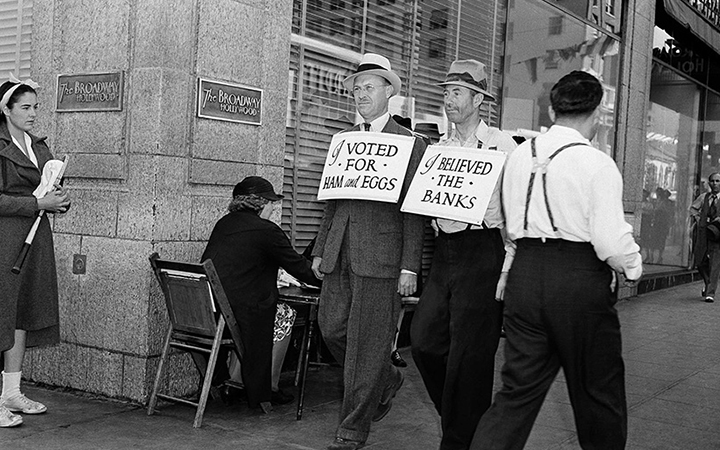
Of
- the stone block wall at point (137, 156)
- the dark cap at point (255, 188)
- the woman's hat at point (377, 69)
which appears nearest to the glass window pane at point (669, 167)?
the stone block wall at point (137, 156)

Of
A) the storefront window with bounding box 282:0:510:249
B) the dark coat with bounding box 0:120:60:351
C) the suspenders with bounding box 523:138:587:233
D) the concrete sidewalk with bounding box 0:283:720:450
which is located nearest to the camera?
the suspenders with bounding box 523:138:587:233

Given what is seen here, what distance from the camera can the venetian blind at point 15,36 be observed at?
6.63 metres

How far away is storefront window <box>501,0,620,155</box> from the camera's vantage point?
10.1m

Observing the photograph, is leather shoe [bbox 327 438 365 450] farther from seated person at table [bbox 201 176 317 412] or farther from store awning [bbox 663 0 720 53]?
store awning [bbox 663 0 720 53]

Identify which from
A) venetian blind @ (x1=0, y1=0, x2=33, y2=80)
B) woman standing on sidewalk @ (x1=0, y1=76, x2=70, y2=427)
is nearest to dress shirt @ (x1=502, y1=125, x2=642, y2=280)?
woman standing on sidewalk @ (x1=0, y1=76, x2=70, y2=427)

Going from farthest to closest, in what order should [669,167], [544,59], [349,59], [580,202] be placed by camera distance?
[669,167] → [544,59] → [349,59] → [580,202]

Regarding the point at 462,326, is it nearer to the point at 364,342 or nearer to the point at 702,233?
the point at 364,342

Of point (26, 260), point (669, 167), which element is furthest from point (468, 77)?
point (669, 167)

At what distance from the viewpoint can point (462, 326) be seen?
174 inches

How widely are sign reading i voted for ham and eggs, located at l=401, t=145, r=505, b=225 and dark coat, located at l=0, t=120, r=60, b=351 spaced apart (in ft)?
7.32

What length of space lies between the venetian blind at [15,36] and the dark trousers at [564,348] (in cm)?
445

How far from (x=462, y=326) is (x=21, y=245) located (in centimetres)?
262

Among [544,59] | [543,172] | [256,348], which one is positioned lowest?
[256,348]

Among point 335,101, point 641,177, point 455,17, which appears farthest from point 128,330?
point 641,177
